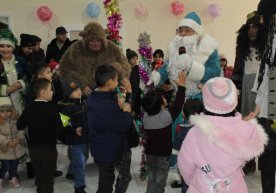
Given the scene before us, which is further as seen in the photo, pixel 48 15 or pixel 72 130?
pixel 48 15

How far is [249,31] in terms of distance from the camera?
4.13 meters

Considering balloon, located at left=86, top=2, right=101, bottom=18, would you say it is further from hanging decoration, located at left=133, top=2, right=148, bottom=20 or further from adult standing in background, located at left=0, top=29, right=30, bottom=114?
adult standing in background, located at left=0, top=29, right=30, bottom=114

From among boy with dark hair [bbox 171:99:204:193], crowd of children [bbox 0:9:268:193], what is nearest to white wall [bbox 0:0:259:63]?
crowd of children [bbox 0:9:268:193]

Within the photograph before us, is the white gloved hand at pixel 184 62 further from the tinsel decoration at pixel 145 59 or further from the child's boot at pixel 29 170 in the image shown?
the child's boot at pixel 29 170

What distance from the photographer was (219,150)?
6.77 ft

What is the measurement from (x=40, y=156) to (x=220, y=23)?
6073mm

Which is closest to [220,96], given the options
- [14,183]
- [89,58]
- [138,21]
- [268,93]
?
[268,93]

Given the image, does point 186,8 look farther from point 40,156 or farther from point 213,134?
point 213,134

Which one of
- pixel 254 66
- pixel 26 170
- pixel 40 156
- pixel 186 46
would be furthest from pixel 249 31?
pixel 26 170

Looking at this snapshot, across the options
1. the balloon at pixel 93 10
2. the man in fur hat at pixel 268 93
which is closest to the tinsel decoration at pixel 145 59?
the man in fur hat at pixel 268 93

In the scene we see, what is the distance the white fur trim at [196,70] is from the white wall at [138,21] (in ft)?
15.5

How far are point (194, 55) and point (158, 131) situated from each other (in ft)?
2.76

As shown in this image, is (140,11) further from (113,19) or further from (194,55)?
(194,55)

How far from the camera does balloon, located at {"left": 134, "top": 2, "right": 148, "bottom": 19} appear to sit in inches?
301
